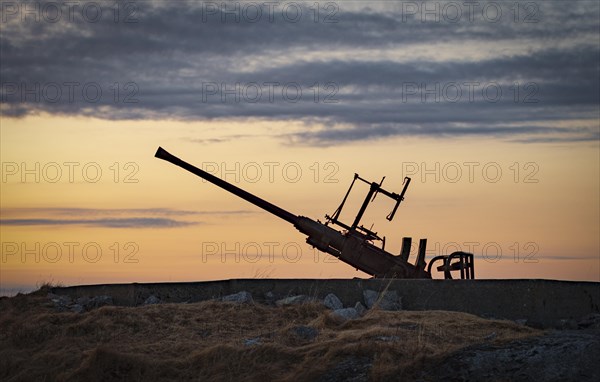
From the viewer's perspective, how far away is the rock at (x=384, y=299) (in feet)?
58.5

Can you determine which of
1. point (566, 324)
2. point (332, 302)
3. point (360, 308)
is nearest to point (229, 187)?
point (332, 302)

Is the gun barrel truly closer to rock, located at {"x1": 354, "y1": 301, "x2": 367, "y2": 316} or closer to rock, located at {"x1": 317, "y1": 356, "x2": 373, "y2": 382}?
rock, located at {"x1": 354, "y1": 301, "x2": 367, "y2": 316}

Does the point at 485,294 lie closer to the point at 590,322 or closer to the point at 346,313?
the point at 590,322

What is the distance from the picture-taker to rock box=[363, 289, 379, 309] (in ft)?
59.2

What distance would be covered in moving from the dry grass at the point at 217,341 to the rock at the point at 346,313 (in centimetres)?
37

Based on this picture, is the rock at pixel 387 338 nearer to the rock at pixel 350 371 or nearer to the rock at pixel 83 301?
the rock at pixel 350 371

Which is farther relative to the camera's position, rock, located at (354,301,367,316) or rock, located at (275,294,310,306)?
rock, located at (275,294,310,306)

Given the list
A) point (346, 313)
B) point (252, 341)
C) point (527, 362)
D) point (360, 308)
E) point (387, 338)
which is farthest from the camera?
point (360, 308)

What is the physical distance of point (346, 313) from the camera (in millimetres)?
16578

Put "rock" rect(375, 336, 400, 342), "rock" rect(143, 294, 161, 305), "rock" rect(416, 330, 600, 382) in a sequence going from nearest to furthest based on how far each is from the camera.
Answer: "rock" rect(416, 330, 600, 382), "rock" rect(375, 336, 400, 342), "rock" rect(143, 294, 161, 305)

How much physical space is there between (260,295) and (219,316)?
7.57ft

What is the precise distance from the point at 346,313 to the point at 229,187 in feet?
17.6

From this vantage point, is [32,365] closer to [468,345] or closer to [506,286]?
[468,345]

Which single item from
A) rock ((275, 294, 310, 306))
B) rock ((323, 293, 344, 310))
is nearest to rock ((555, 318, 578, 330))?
rock ((323, 293, 344, 310))
